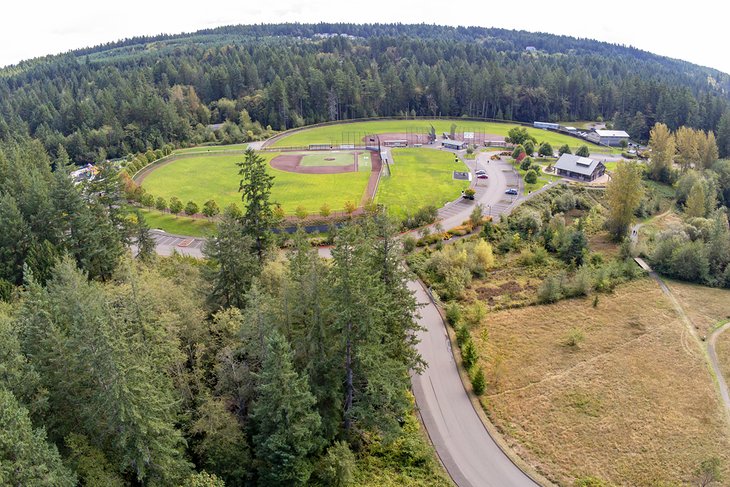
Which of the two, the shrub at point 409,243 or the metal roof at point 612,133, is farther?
the metal roof at point 612,133

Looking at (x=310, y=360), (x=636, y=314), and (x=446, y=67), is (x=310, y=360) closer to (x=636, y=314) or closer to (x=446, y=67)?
(x=636, y=314)

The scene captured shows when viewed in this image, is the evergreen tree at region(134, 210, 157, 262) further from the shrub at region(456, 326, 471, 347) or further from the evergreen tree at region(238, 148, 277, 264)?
the shrub at region(456, 326, 471, 347)

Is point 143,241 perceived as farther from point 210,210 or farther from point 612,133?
point 612,133

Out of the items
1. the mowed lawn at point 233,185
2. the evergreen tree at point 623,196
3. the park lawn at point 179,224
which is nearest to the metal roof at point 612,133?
the evergreen tree at point 623,196

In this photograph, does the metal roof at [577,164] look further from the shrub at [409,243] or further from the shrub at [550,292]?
the shrub at [409,243]

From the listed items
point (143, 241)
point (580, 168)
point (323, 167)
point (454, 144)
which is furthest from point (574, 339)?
point (454, 144)
